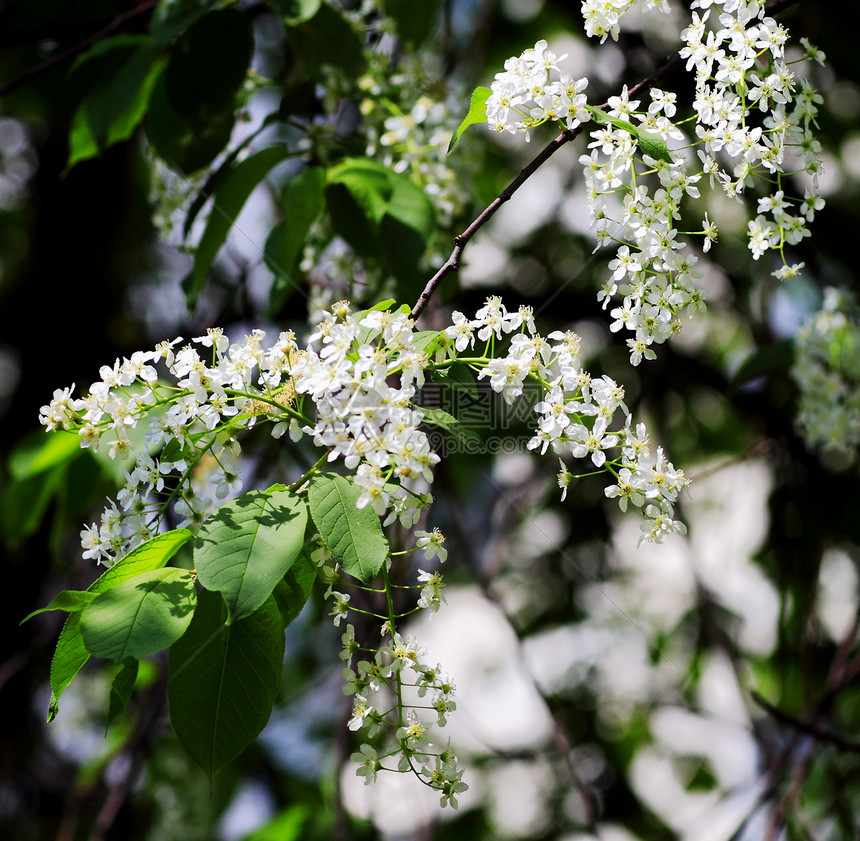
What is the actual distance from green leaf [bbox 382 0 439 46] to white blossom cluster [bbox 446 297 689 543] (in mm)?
1356

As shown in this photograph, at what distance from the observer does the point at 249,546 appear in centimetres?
111

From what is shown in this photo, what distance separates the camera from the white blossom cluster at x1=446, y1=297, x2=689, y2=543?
4.01 ft

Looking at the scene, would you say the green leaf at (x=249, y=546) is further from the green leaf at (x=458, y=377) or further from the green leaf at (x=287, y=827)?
the green leaf at (x=287, y=827)

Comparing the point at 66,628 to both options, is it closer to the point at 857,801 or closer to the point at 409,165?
the point at 409,165

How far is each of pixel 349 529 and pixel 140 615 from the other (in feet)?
0.97

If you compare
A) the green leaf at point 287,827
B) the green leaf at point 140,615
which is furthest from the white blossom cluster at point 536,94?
the green leaf at point 287,827

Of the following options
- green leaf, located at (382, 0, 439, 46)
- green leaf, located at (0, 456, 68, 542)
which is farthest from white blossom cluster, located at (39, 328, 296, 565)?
green leaf, located at (0, 456, 68, 542)

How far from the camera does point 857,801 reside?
423cm

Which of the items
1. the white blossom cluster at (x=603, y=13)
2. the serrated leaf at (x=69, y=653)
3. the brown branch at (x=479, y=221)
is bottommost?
the serrated leaf at (x=69, y=653)

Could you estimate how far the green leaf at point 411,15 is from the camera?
7.55 ft

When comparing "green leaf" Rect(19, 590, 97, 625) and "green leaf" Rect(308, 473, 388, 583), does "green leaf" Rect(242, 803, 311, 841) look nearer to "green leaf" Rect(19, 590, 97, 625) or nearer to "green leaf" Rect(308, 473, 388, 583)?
"green leaf" Rect(19, 590, 97, 625)

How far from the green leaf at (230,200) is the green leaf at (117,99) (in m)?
0.31

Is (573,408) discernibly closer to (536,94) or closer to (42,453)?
(536,94)

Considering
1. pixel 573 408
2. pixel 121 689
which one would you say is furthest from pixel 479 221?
pixel 121 689
